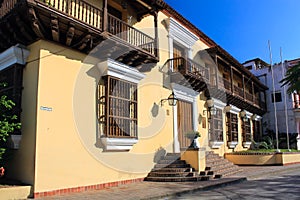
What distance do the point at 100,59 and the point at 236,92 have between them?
1161cm

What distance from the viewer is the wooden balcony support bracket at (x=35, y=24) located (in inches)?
249

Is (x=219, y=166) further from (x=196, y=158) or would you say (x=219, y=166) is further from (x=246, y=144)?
(x=246, y=144)

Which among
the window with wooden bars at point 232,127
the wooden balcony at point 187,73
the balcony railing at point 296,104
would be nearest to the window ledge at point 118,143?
the wooden balcony at point 187,73

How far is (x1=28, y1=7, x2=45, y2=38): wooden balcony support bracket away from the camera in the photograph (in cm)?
631

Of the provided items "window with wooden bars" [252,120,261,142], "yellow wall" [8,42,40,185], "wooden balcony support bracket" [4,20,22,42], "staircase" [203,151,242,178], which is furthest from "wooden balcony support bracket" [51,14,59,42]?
"window with wooden bars" [252,120,261,142]

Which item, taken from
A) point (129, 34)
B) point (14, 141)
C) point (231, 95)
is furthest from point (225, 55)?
point (14, 141)

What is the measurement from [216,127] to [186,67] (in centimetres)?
496

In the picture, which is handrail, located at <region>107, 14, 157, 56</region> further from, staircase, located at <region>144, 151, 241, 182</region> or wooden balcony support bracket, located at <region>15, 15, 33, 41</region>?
staircase, located at <region>144, 151, 241, 182</region>

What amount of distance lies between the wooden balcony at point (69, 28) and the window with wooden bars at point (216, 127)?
680cm

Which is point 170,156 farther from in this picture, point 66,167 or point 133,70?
point 66,167

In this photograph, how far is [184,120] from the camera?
12.6m

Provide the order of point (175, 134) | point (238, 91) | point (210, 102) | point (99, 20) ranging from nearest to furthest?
point (99, 20)
point (175, 134)
point (210, 102)
point (238, 91)

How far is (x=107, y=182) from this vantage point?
8281 mm

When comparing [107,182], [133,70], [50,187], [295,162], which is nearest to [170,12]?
[133,70]
